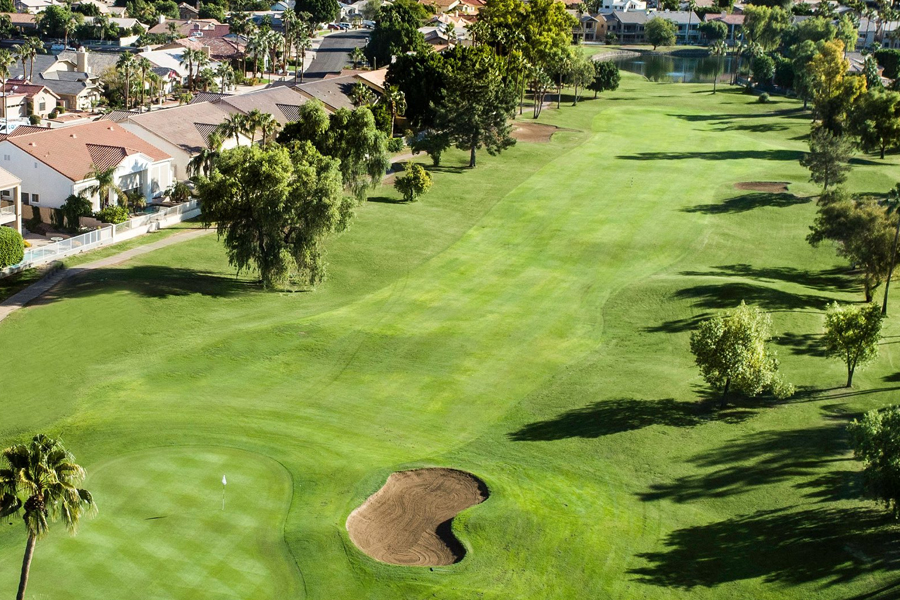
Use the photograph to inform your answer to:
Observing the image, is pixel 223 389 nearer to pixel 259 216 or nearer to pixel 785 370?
pixel 259 216

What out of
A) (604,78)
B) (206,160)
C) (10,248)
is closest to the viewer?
(10,248)

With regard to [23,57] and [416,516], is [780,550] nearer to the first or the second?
[416,516]

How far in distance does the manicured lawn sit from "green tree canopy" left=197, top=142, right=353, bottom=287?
2.76 m

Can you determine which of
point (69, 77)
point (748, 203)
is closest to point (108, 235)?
point (748, 203)

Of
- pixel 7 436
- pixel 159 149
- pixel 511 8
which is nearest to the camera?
pixel 7 436

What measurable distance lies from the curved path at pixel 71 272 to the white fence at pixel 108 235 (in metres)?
2.01

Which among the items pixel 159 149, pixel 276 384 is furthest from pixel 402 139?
pixel 276 384

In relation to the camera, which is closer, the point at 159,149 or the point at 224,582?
the point at 224,582

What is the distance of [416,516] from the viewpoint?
43.3m

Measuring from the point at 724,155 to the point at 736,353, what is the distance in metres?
75.6

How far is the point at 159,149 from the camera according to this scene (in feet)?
302

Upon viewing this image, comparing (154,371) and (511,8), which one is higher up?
Answer: (511,8)

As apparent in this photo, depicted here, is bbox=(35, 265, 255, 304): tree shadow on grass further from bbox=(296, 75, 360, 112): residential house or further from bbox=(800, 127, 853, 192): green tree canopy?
bbox=(800, 127, 853, 192): green tree canopy

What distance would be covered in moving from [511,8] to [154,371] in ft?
305
